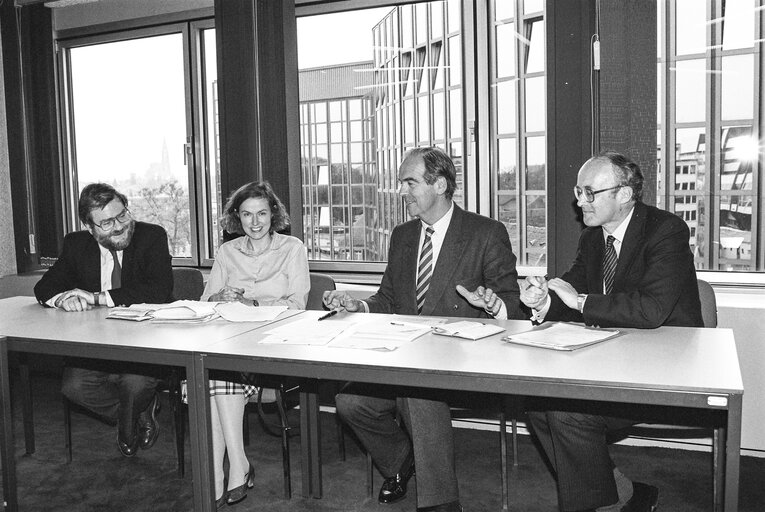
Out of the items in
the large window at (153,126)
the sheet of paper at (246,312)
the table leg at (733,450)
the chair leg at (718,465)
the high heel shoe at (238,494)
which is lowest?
the high heel shoe at (238,494)

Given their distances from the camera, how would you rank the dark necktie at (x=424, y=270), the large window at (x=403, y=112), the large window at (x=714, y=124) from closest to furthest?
the dark necktie at (x=424, y=270), the large window at (x=714, y=124), the large window at (x=403, y=112)

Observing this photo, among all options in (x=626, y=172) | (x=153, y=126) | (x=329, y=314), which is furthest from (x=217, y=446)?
(x=153, y=126)

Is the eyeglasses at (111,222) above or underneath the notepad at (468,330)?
above

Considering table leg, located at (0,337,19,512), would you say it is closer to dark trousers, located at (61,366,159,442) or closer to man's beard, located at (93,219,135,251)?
dark trousers, located at (61,366,159,442)

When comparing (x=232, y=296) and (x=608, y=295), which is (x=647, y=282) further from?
(x=232, y=296)

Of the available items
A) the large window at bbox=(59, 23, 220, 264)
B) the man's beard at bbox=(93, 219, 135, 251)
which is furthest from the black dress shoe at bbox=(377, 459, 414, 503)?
the large window at bbox=(59, 23, 220, 264)

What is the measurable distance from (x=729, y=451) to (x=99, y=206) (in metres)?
2.65

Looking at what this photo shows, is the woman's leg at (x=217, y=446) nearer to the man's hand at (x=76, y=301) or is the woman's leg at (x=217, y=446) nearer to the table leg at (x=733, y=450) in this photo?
the man's hand at (x=76, y=301)

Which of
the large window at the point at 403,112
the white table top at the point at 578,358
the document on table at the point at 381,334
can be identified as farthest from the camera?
the large window at the point at 403,112

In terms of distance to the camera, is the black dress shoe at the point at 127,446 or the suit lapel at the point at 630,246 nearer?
the suit lapel at the point at 630,246

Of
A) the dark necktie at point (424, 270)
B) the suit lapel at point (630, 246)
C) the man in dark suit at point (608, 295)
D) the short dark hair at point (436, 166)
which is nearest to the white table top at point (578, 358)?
the man in dark suit at point (608, 295)

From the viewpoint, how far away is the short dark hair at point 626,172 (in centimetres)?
252

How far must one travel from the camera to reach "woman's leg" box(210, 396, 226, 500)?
2748 millimetres

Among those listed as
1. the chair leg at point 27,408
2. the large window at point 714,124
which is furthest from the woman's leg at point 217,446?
the large window at point 714,124
